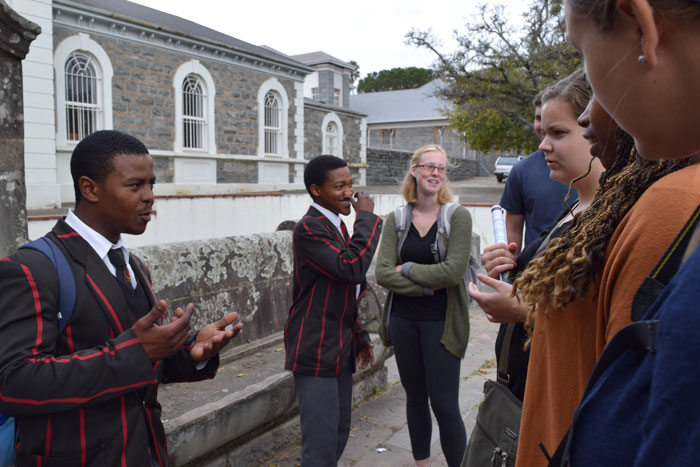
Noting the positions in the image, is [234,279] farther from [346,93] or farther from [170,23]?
[346,93]

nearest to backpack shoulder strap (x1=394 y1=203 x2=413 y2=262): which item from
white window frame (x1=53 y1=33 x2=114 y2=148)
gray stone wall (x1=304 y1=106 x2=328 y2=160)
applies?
white window frame (x1=53 y1=33 x2=114 y2=148)

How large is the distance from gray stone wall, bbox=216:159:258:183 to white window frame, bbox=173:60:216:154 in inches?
29.0

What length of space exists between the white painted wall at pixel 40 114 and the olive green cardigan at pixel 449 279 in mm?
12786

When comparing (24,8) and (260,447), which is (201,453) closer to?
(260,447)

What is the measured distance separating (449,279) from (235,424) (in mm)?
1587

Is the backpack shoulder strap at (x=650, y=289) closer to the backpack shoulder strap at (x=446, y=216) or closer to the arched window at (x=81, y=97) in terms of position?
the backpack shoulder strap at (x=446, y=216)

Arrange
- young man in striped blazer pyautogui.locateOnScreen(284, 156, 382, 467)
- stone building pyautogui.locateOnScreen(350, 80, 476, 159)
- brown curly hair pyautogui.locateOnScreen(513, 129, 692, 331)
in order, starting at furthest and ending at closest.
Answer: stone building pyautogui.locateOnScreen(350, 80, 476, 159), young man in striped blazer pyautogui.locateOnScreen(284, 156, 382, 467), brown curly hair pyautogui.locateOnScreen(513, 129, 692, 331)

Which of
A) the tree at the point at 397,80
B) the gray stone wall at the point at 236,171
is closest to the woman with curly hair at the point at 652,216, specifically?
the gray stone wall at the point at 236,171

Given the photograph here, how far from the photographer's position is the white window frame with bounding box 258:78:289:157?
68.3 feet

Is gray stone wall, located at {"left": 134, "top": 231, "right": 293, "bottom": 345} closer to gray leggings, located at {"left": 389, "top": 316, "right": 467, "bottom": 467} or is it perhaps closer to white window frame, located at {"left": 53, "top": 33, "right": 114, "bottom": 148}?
gray leggings, located at {"left": 389, "top": 316, "right": 467, "bottom": 467}

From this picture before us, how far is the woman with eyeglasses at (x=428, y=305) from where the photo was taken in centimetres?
328

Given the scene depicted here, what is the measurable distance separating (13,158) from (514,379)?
330 cm

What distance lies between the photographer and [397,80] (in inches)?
2955

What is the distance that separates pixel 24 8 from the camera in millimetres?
13203
